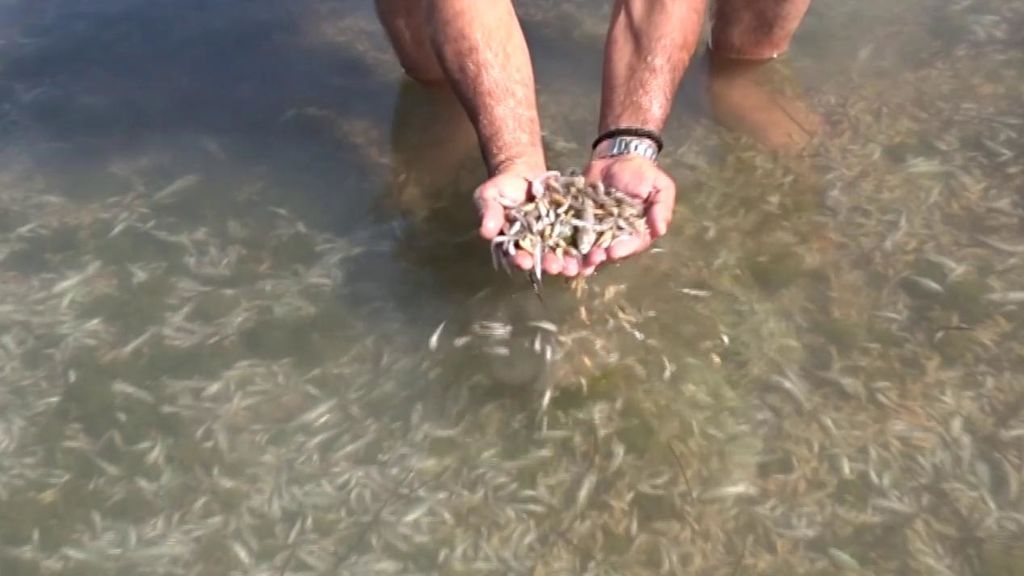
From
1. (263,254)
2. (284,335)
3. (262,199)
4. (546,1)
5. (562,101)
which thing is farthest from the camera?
(546,1)

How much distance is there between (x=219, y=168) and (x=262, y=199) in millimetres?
447

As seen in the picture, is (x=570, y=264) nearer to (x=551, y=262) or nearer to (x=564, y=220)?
(x=551, y=262)

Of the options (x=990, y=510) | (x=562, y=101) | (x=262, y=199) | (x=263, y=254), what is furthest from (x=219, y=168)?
(x=990, y=510)

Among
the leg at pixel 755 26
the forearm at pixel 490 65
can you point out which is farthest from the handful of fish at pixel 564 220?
the leg at pixel 755 26

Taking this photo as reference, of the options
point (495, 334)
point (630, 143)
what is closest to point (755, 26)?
point (630, 143)

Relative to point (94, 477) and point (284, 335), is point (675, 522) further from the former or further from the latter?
point (94, 477)

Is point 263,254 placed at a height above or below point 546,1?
below

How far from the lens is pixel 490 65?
4.91m

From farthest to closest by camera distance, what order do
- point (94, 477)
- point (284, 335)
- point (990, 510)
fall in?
1. point (284, 335)
2. point (94, 477)
3. point (990, 510)

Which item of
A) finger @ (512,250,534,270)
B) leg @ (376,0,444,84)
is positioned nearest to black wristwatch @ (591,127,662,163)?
finger @ (512,250,534,270)

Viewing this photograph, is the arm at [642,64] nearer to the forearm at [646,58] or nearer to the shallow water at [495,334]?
the forearm at [646,58]

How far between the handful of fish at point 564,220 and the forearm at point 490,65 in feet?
1.05

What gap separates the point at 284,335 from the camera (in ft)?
16.1

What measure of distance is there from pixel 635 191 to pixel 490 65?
3.21ft
